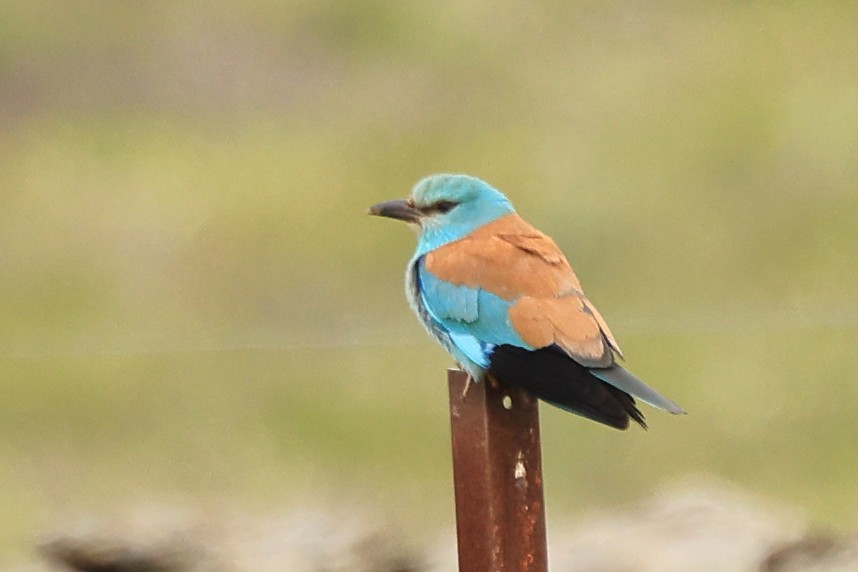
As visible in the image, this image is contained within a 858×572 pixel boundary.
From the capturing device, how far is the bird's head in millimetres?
4785

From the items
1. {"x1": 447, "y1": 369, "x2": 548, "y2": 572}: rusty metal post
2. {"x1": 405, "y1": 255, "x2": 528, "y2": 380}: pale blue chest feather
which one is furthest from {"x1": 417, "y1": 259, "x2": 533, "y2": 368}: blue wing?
{"x1": 447, "y1": 369, "x2": 548, "y2": 572}: rusty metal post

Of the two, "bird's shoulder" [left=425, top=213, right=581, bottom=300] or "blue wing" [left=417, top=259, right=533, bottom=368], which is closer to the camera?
"blue wing" [left=417, top=259, right=533, bottom=368]

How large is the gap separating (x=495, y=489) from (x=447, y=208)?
4.45ft

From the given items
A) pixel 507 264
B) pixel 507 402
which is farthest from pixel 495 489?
pixel 507 264

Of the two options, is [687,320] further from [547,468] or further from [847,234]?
[547,468]

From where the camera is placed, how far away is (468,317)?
4316 millimetres

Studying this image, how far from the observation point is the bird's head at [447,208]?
4.79m

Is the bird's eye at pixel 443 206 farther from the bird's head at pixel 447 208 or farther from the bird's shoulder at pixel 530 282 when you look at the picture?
the bird's shoulder at pixel 530 282

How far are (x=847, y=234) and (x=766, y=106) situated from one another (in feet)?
3.54

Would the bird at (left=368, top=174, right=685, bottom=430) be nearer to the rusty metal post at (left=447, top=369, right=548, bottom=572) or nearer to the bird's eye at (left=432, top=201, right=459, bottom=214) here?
the bird's eye at (left=432, top=201, right=459, bottom=214)

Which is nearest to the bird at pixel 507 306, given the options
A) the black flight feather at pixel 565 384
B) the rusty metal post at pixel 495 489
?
the black flight feather at pixel 565 384

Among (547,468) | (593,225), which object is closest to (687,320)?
(593,225)

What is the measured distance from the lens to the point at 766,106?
10.5m

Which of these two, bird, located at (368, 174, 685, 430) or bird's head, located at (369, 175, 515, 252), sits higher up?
bird's head, located at (369, 175, 515, 252)
